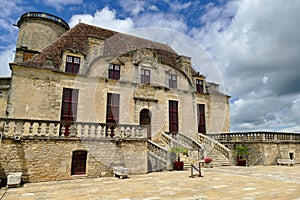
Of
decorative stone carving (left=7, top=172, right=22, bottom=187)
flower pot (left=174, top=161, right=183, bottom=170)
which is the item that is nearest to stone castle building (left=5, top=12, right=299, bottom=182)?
flower pot (left=174, top=161, right=183, bottom=170)

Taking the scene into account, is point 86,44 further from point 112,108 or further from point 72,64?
point 112,108

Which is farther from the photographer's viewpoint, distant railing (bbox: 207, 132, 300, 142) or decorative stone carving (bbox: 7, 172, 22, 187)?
distant railing (bbox: 207, 132, 300, 142)

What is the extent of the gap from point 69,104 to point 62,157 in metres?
5.19

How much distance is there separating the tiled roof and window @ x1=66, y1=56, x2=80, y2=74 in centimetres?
59

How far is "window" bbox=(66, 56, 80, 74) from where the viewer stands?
12992 millimetres

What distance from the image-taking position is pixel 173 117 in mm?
16188

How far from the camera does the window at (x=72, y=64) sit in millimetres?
12992

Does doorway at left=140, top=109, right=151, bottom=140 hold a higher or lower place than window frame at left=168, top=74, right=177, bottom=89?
lower

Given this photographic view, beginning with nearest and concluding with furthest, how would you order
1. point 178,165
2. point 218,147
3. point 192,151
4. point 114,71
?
point 178,165
point 192,151
point 218,147
point 114,71

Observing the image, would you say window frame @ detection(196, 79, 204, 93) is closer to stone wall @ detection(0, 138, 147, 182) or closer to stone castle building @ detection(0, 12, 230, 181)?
stone castle building @ detection(0, 12, 230, 181)

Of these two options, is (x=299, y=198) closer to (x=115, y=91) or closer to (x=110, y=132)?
(x=110, y=132)

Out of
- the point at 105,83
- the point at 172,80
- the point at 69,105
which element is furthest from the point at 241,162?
the point at 69,105

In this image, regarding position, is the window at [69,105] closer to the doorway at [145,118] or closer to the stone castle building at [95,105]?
the stone castle building at [95,105]

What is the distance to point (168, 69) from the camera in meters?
17.0
